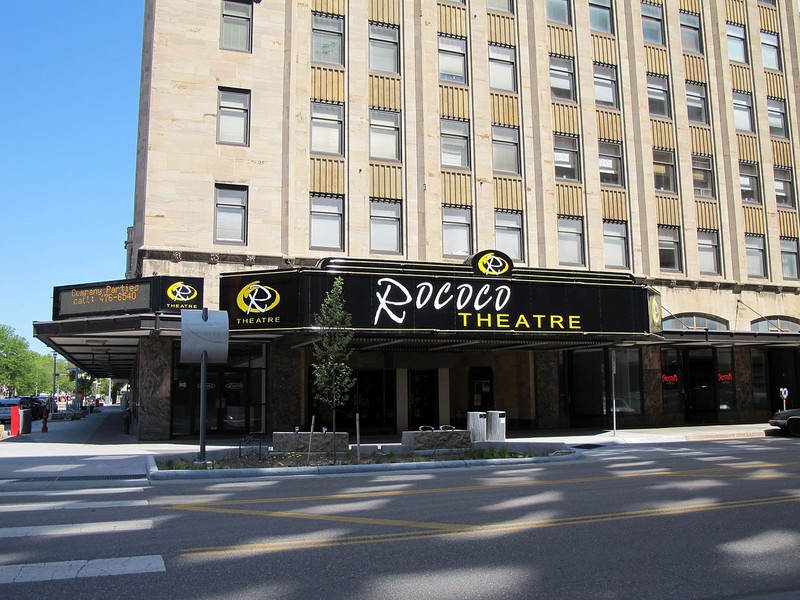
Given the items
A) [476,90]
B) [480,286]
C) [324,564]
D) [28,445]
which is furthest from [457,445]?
[476,90]

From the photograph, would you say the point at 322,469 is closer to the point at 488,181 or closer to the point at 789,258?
the point at 488,181

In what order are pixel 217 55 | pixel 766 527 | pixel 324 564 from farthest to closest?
pixel 217 55 < pixel 766 527 < pixel 324 564

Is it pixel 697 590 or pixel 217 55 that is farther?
pixel 217 55

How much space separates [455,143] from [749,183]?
630 inches

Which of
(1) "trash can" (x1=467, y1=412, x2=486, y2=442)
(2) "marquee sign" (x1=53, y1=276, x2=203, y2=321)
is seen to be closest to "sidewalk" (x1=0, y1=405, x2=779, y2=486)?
(1) "trash can" (x1=467, y1=412, x2=486, y2=442)

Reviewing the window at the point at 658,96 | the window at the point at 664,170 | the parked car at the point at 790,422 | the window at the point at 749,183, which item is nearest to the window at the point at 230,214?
the window at the point at 664,170

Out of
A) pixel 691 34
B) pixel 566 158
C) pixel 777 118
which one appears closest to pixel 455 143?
pixel 566 158

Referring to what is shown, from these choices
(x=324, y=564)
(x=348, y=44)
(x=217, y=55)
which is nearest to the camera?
(x=324, y=564)

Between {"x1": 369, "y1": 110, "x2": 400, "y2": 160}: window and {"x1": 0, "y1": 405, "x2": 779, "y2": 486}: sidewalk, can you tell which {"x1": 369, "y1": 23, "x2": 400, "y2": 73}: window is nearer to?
{"x1": 369, "y1": 110, "x2": 400, "y2": 160}: window

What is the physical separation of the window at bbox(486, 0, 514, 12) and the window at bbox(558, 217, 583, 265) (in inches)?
368

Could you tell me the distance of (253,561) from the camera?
7.04 meters

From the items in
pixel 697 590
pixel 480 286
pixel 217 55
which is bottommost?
pixel 697 590

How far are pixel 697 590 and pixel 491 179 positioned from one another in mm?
23438

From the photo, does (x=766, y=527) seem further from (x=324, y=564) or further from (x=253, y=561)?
(x=253, y=561)
